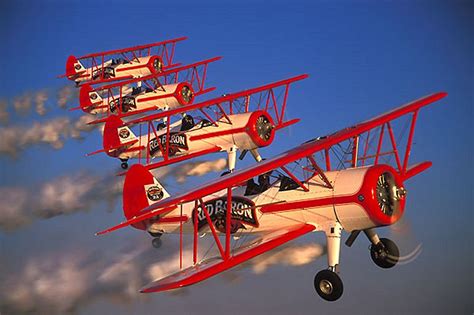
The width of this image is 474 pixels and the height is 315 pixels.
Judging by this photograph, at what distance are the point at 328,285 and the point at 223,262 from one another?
6.50 feet

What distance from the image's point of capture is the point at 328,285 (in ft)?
32.7

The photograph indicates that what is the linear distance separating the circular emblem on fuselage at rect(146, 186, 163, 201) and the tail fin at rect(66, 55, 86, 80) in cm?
2073

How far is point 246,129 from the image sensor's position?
17391 mm

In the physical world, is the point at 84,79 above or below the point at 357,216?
above

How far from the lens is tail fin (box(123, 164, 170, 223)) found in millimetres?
14992

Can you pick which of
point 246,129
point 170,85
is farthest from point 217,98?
point 170,85

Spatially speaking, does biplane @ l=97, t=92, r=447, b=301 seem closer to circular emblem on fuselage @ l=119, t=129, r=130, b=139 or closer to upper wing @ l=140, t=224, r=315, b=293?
upper wing @ l=140, t=224, r=315, b=293

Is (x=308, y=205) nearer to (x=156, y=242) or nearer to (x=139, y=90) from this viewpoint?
(x=156, y=242)

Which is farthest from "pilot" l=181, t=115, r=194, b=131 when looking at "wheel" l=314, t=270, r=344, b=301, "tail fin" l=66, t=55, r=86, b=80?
"tail fin" l=66, t=55, r=86, b=80

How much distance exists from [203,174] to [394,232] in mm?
11537

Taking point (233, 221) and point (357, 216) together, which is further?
point (233, 221)

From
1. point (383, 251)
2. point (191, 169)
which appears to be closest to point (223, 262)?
point (383, 251)

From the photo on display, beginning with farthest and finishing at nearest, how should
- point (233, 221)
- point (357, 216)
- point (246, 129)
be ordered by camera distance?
point (246, 129)
point (233, 221)
point (357, 216)

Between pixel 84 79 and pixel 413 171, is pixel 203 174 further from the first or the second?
pixel 84 79
